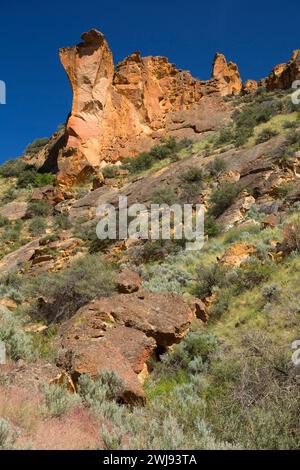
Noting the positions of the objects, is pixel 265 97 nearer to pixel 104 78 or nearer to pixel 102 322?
pixel 104 78

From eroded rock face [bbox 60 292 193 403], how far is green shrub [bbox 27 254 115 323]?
1.64 meters

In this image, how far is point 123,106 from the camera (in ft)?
101

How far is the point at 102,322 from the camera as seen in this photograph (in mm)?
6430

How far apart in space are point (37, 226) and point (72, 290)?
44.9 ft

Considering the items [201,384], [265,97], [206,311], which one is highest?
[265,97]

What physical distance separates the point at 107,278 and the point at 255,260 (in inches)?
130

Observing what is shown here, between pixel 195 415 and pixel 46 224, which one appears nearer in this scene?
pixel 195 415

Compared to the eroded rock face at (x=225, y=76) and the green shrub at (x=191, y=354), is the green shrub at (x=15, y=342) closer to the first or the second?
the green shrub at (x=191, y=354)

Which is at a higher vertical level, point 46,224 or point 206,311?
point 46,224

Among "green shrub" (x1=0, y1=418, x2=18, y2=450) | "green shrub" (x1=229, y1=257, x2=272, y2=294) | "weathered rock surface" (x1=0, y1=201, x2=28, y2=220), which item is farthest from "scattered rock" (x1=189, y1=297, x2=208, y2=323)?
"weathered rock surface" (x1=0, y1=201, x2=28, y2=220)

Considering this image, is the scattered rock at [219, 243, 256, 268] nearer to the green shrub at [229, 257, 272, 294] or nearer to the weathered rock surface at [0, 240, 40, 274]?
the green shrub at [229, 257, 272, 294]

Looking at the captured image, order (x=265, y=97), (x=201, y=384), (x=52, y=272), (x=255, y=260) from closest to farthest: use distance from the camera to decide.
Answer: (x=201, y=384) < (x=255, y=260) < (x=52, y=272) < (x=265, y=97)

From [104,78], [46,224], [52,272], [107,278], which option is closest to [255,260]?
[107,278]

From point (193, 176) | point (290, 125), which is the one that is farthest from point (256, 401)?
point (290, 125)
